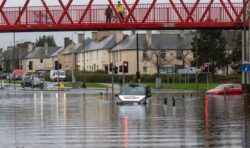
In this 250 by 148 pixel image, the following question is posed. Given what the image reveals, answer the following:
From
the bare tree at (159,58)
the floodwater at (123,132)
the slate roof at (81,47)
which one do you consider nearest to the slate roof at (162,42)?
the bare tree at (159,58)

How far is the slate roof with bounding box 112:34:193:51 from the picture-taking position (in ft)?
446

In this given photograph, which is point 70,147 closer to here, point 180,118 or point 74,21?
point 180,118

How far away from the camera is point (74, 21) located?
4981 cm

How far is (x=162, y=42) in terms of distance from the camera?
138 metres

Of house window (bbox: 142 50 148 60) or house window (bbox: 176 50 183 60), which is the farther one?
house window (bbox: 142 50 148 60)

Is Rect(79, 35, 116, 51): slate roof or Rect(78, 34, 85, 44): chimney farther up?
Rect(78, 34, 85, 44): chimney

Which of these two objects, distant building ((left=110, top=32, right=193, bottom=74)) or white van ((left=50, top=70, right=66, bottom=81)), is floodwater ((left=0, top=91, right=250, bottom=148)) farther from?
distant building ((left=110, top=32, right=193, bottom=74))

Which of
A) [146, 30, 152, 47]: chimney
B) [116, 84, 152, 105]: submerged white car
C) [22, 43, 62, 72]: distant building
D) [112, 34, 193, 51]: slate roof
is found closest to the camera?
[116, 84, 152, 105]: submerged white car

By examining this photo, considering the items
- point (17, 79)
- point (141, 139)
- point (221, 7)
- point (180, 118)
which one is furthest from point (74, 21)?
point (17, 79)

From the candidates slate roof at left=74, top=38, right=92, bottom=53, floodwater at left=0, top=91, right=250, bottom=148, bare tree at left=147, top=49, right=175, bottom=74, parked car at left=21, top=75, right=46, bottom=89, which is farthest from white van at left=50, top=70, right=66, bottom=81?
floodwater at left=0, top=91, right=250, bottom=148

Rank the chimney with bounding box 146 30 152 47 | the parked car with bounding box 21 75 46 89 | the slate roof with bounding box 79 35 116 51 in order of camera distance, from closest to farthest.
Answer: the parked car with bounding box 21 75 46 89, the chimney with bounding box 146 30 152 47, the slate roof with bounding box 79 35 116 51

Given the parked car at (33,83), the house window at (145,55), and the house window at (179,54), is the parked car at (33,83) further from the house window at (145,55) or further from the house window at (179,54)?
the house window at (179,54)

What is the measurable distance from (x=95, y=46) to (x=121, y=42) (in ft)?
48.9

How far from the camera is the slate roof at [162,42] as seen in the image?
136000 millimetres
